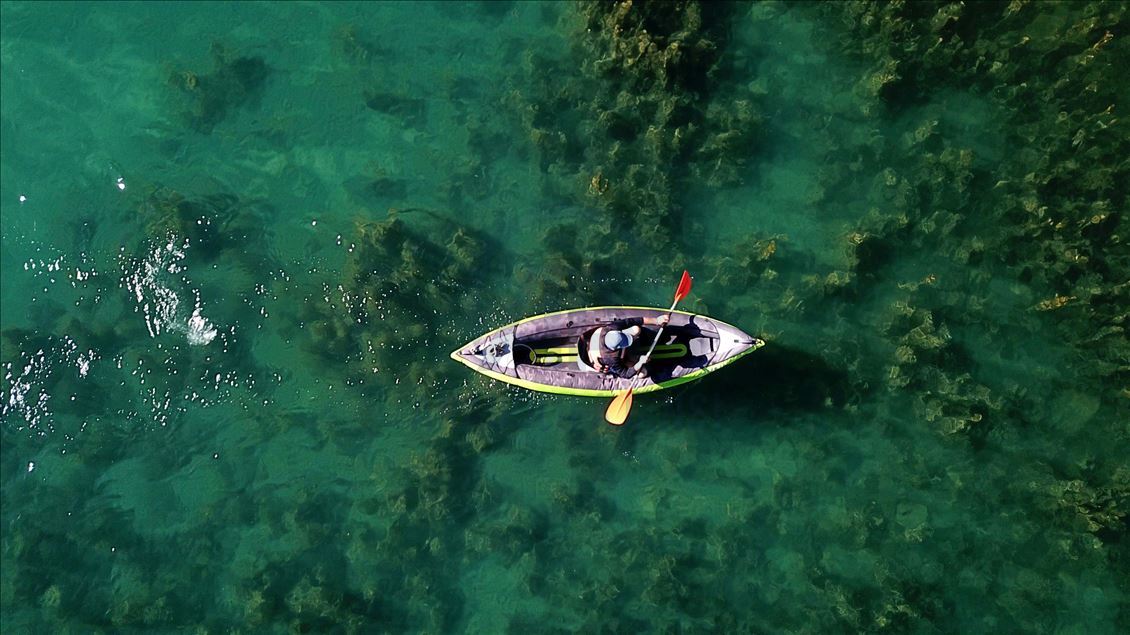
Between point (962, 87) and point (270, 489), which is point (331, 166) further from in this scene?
point (962, 87)

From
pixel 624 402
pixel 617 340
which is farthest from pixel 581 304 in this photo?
pixel 624 402

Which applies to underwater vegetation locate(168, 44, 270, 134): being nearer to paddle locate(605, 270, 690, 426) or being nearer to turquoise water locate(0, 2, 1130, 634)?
turquoise water locate(0, 2, 1130, 634)

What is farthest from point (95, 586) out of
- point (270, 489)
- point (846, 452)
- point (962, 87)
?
point (962, 87)

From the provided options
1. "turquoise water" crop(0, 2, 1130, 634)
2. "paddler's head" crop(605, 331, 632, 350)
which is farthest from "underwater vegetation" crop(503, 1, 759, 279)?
"paddler's head" crop(605, 331, 632, 350)

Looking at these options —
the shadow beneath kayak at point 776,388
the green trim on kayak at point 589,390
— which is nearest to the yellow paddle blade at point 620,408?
the green trim on kayak at point 589,390

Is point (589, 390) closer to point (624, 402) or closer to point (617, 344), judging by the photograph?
point (624, 402)

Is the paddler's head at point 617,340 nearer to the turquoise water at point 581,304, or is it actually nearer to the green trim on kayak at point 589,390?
the green trim on kayak at point 589,390
